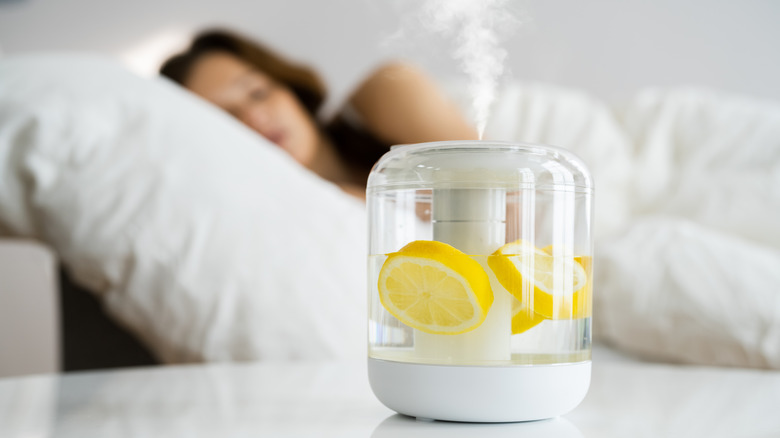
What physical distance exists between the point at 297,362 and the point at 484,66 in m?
0.48

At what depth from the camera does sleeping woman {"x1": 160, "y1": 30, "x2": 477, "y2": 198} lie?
1925 millimetres

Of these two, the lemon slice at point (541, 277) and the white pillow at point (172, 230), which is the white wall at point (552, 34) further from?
the lemon slice at point (541, 277)

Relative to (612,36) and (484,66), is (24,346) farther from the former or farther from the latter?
(612,36)

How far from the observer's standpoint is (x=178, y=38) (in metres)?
2.27

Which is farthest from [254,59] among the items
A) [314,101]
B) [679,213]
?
[679,213]

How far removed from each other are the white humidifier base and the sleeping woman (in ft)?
4.58

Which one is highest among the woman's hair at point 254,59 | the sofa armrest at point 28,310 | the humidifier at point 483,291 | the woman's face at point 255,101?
the woman's hair at point 254,59

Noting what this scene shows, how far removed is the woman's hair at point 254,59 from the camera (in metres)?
2.03

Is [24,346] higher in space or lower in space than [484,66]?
lower

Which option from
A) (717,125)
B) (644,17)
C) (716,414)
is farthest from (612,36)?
(716,414)

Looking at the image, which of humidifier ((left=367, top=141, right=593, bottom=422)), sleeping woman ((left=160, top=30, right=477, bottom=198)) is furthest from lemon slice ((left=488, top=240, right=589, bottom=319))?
sleeping woman ((left=160, top=30, right=477, bottom=198))

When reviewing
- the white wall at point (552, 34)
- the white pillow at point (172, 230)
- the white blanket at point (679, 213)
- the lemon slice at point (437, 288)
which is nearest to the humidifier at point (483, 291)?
the lemon slice at point (437, 288)

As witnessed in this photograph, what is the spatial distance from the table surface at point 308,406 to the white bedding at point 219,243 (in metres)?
0.09

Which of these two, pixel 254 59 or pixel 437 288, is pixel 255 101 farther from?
pixel 437 288
